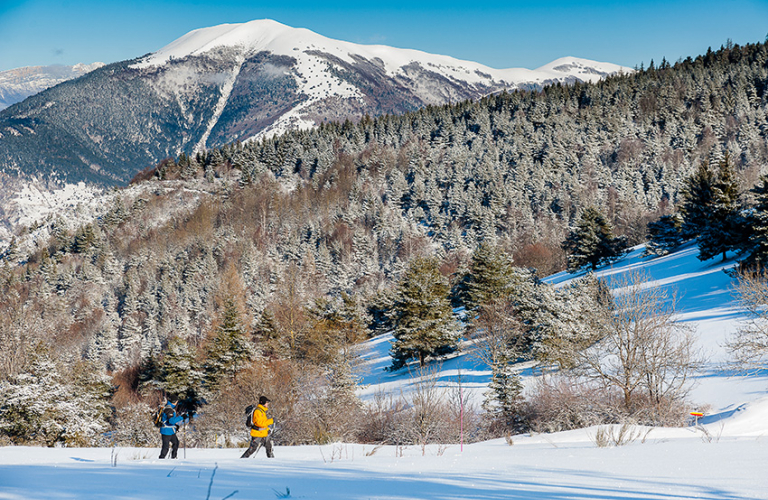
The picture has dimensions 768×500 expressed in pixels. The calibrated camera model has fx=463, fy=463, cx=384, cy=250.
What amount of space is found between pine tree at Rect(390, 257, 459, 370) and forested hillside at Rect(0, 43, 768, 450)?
11.6m

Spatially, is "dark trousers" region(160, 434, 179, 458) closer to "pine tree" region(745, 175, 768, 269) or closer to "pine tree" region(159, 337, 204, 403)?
"pine tree" region(159, 337, 204, 403)

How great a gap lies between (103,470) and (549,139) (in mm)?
133070

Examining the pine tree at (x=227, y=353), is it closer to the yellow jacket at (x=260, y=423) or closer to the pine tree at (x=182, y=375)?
the pine tree at (x=182, y=375)

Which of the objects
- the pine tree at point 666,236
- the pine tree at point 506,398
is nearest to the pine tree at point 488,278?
the pine tree at point 506,398

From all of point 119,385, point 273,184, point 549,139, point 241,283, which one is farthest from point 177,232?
point 549,139

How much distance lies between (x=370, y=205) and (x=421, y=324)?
88.5 metres

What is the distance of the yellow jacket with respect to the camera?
940cm

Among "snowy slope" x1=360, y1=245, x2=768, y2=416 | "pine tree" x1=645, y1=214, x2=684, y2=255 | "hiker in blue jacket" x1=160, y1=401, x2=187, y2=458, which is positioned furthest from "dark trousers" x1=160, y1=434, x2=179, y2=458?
"pine tree" x1=645, y1=214, x2=684, y2=255

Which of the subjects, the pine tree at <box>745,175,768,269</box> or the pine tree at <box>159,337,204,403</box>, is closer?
Result: the pine tree at <box>745,175,768,269</box>

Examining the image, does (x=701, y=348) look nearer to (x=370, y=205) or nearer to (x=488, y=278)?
(x=488, y=278)

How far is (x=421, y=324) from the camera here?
114 feet

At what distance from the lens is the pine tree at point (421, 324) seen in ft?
115

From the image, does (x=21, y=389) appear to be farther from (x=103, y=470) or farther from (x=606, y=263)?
(x=606, y=263)

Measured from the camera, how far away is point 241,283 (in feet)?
294
